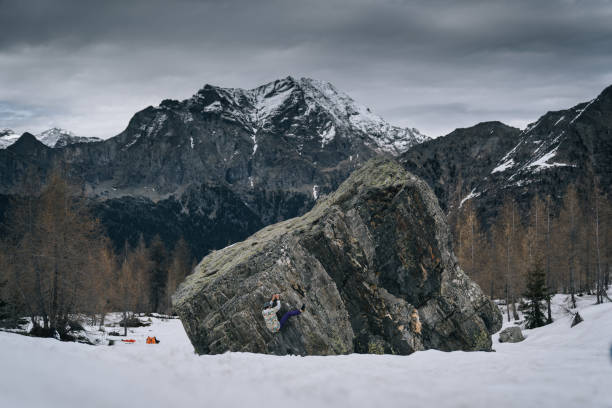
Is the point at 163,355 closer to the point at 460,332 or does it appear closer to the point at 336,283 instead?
the point at 336,283

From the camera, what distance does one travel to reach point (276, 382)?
8.51 meters

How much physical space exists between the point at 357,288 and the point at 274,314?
4535 mm

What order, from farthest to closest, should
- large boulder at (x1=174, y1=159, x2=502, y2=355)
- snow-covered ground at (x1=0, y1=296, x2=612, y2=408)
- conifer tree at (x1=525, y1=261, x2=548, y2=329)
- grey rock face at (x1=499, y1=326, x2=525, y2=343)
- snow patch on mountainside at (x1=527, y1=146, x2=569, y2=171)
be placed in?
snow patch on mountainside at (x1=527, y1=146, x2=569, y2=171) < conifer tree at (x1=525, y1=261, x2=548, y2=329) < grey rock face at (x1=499, y1=326, x2=525, y2=343) < large boulder at (x1=174, y1=159, x2=502, y2=355) < snow-covered ground at (x1=0, y1=296, x2=612, y2=408)

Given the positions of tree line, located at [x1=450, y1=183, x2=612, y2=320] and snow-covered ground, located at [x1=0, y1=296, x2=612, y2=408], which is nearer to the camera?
snow-covered ground, located at [x1=0, y1=296, x2=612, y2=408]

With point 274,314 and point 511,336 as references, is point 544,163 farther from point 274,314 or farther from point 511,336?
point 274,314

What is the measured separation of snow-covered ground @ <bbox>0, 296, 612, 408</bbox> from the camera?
6219 mm

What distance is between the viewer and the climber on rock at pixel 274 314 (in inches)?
579

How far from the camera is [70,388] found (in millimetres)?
6055

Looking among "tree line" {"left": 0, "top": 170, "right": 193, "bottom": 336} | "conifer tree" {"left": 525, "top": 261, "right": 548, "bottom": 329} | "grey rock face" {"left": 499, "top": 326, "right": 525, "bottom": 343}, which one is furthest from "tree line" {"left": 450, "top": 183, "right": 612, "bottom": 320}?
"tree line" {"left": 0, "top": 170, "right": 193, "bottom": 336}

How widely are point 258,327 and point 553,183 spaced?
17843cm

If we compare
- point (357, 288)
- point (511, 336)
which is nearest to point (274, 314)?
point (357, 288)

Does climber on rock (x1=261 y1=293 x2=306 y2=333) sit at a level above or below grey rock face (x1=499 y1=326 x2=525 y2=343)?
above

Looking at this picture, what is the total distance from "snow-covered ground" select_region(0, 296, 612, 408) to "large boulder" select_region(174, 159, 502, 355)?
181 inches

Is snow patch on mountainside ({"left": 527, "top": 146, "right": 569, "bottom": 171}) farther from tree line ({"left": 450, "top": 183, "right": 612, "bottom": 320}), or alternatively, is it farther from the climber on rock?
the climber on rock
